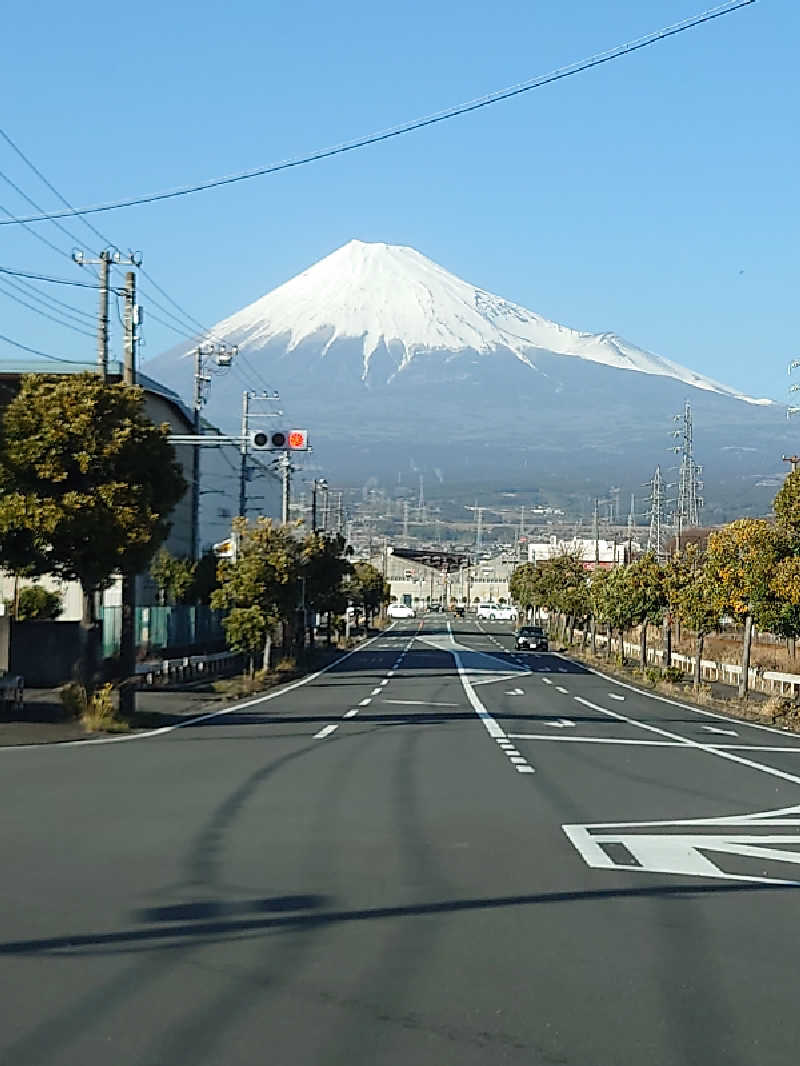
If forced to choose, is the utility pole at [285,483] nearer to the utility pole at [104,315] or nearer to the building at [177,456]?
the building at [177,456]

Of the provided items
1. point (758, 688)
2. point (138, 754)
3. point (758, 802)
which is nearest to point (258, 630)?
point (758, 688)

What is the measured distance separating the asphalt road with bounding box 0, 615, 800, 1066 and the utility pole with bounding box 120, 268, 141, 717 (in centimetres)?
599

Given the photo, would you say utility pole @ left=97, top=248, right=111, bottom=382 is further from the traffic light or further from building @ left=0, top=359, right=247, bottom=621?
building @ left=0, top=359, right=247, bottom=621

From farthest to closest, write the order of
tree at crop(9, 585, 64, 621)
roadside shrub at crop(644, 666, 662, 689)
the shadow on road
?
tree at crop(9, 585, 64, 621) < roadside shrub at crop(644, 666, 662, 689) < the shadow on road

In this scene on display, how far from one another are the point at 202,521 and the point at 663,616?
5769 cm

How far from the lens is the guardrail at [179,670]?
37.1 meters

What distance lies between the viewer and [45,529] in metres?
23.5

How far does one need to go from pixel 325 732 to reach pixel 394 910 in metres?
15.0

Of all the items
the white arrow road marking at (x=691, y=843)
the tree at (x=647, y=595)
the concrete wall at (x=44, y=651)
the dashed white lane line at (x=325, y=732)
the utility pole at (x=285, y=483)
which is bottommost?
the dashed white lane line at (x=325, y=732)

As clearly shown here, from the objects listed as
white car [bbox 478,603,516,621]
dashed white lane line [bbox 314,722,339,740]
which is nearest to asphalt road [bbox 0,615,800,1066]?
dashed white lane line [bbox 314,722,339,740]

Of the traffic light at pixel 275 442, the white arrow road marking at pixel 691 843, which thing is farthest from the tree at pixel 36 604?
the white arrow road marking at pixel 691 843

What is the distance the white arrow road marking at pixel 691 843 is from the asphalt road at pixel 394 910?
0.04m

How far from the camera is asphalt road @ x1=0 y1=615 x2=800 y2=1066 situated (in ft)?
20.2

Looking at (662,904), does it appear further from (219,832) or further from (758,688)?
(758,688)
